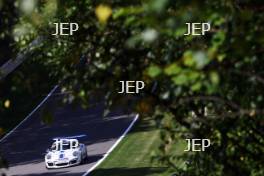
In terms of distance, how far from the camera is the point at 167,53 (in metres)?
4.13

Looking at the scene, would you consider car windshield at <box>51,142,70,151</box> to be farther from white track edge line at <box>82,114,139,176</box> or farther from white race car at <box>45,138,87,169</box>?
white track edge line at <box>82,114,139,176</box>

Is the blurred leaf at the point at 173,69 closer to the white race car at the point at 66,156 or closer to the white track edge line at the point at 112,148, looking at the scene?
the white track edge line at the point at 112,148

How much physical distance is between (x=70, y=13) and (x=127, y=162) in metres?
23.9

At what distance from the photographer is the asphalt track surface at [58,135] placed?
29.6 meters

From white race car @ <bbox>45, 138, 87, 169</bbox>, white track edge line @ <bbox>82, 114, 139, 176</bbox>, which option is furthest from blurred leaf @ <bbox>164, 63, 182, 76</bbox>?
white race car @ <bbox>45, 138, 87, 169</bbox>

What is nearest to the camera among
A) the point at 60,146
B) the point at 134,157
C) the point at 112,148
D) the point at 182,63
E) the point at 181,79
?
the point at 181,79

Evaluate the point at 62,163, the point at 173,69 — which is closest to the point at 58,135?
the point at 62,163

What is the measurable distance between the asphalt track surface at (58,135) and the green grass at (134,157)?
71 centimetres

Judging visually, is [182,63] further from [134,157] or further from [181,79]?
[134,157]

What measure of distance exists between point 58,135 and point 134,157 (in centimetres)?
757

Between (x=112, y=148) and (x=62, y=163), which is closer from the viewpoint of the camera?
(x=62, y=163)

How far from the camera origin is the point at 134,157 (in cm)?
2898

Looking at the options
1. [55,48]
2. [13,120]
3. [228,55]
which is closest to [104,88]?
[228,55]

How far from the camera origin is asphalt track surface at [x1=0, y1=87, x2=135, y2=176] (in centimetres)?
2958
